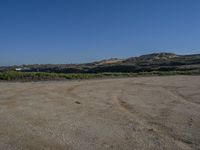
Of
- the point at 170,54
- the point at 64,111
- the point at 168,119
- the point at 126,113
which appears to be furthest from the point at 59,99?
the point at 170,54

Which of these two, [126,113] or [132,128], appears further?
[126,113]

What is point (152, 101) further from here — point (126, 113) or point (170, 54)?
point (170, 54)

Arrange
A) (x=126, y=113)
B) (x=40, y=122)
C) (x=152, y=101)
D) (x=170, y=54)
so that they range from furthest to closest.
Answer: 1. (x=170, y=54)
2. (x=152, y=101)
3. (x=126, y=113)
4. (x=40, y=122)

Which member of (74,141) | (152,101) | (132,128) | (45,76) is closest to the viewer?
(74,141)

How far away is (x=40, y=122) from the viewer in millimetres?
12922

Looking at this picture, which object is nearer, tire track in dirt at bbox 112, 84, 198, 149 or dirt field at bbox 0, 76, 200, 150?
dirt field at bbox 0, 76, 200, 150

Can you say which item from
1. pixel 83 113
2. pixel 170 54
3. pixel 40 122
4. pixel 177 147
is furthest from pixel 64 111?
pixel 170 54

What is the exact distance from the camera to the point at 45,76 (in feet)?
126

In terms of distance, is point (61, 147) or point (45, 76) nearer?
point (61, 147)

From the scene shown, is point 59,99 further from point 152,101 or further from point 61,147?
point 61,147

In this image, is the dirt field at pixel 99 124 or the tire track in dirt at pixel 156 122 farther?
the tire track in dirt at pixel 156 122

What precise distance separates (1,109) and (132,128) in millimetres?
6730

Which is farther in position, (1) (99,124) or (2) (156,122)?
(2) (156,122)

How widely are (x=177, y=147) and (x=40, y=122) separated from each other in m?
5.37
